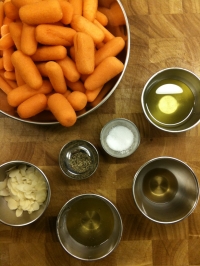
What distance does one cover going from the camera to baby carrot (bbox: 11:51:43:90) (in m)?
0.85

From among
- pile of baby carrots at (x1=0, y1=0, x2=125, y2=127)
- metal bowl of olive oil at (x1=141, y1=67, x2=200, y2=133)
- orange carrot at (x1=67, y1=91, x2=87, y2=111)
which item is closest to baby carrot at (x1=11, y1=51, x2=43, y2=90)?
pile of baby carrots at (x1=0, y1=0, x2=125, y2=127)

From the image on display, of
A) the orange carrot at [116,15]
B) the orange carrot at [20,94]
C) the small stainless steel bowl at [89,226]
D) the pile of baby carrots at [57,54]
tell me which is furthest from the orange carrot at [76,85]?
the small stainless steel bowl at [89,226]

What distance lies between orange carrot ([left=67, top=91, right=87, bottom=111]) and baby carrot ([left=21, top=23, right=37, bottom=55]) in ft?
0.53

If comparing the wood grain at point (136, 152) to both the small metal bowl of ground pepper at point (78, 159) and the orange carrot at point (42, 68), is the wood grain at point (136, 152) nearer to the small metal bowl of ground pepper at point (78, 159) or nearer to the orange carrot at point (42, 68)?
the small metal bowl of ground pepper at point (78, 159)

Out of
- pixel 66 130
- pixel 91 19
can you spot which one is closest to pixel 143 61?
pixel 91 19

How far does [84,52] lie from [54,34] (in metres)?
0.10

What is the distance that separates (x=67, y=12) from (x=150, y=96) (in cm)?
37

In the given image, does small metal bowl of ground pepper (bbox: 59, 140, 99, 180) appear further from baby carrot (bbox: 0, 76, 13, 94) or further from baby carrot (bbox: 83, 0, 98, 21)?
baby carrot (bbox: 83, 0, 98, 21)

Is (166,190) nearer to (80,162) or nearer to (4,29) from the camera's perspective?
(80,162)

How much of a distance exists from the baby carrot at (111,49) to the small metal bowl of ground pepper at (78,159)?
0.26 metres

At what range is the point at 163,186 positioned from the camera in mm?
1042

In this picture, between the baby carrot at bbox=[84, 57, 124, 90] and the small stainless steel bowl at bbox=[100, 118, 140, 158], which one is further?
the small stainless steel bowl at bbox=[100, 118, 140, 158]

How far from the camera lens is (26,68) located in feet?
2.78

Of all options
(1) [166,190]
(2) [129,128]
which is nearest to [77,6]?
(2) [129,128]
